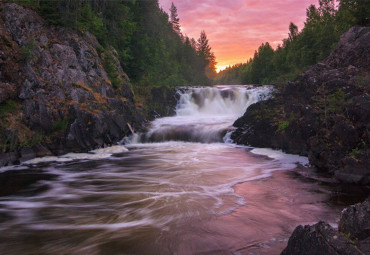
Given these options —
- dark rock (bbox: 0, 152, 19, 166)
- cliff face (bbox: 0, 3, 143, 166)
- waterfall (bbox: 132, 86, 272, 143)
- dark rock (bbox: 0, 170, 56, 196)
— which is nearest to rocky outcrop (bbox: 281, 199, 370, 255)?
dark rock (bbox: 0, 170, 56, 196)

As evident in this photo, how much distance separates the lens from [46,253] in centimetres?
511

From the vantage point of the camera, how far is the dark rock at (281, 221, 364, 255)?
341 centimetres

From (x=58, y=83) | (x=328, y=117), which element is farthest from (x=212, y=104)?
(x=328, y=117)

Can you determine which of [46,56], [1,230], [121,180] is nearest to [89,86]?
[46,56]

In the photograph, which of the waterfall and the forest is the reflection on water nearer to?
the waterfall

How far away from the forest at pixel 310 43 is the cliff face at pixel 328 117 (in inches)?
291

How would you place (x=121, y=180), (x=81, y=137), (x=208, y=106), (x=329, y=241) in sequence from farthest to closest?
(x=208, y=106)
(x=81, y=137)
(x=121, y=180)
(x=329, y=241)

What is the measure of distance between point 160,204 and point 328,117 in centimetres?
776

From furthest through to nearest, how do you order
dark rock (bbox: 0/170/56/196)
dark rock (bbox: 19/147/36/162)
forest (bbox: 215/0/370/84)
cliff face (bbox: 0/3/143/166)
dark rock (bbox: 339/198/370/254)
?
forest (bbox: 215/0/370/84) → cliff face (bbox: 0/3/143/166) → dark rock (bbox: 19/147/36/162) → dark rock (bbox: 0/170/56/196) → dark rock (bbox: 339/198/370/254)

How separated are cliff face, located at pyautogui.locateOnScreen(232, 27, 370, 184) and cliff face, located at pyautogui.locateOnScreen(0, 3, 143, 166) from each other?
379 inches

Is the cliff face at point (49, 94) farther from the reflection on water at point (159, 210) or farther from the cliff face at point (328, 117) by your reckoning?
the cliff face at point (328, 117)

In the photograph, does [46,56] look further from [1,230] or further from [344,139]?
[344,139]

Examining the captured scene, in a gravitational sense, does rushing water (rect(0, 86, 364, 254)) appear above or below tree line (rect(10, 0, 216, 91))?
below

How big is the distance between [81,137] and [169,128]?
323 inches
